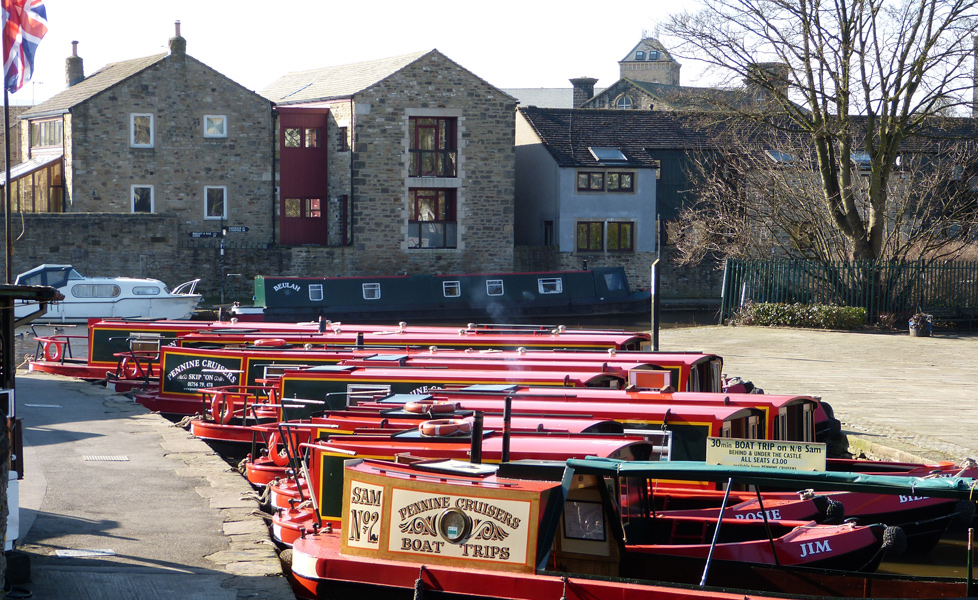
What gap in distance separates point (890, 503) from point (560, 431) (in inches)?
132

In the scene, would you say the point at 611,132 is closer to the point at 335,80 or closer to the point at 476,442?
the point at 335,80

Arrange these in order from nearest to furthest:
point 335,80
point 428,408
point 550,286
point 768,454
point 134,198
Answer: point 768,454, point 428,408, point 550,286, point 134,198, point 335,80

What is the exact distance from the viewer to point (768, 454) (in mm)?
6988

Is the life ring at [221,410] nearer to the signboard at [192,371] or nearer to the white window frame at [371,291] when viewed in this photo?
the signboard at [192,371]

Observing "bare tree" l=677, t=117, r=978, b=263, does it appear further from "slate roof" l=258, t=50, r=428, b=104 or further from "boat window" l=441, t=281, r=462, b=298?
"slate roof" l=258, t=50, r=428, b=104

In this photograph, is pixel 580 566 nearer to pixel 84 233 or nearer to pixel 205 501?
pixel 205 501

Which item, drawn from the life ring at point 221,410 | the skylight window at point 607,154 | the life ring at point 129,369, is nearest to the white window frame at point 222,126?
the skylight window at point 607,154

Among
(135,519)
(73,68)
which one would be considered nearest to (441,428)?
(135,519)

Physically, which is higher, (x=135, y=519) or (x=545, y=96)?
(x=545, y=96)

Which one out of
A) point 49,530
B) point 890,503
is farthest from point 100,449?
point 890,503

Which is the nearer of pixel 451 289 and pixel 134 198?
pixel 451 289

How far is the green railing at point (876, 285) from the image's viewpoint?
28.8 metres

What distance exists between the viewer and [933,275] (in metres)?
29.0

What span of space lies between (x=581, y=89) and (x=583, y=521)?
59.5m
